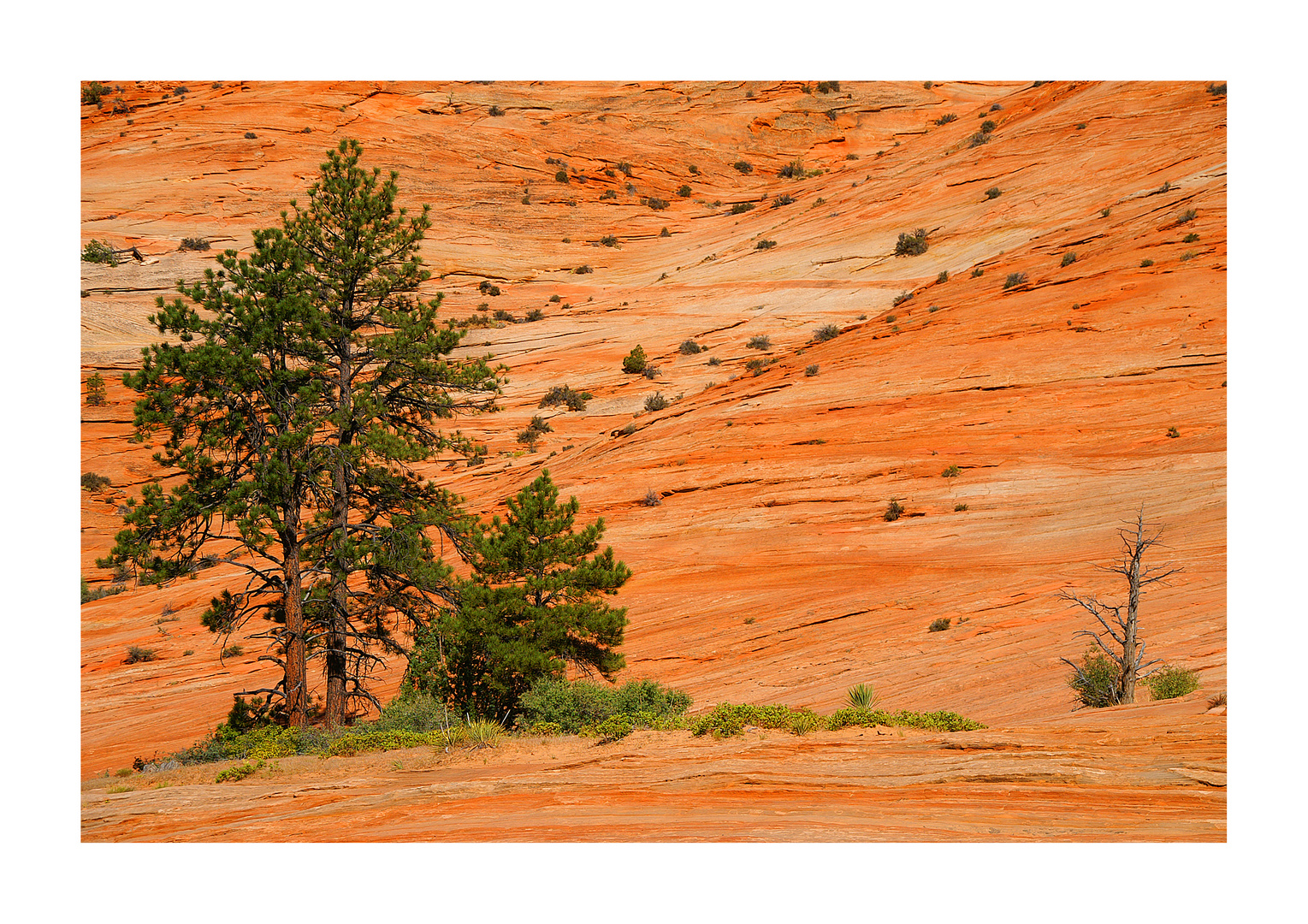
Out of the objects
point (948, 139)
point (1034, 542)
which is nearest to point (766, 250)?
point (948, 139)

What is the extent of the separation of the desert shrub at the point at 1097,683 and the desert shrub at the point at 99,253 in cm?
3323

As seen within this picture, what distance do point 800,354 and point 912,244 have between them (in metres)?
7.05

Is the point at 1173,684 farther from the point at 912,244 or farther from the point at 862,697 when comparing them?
the point at 912,244

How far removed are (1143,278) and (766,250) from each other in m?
15.2

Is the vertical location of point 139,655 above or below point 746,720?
below

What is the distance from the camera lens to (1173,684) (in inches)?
472

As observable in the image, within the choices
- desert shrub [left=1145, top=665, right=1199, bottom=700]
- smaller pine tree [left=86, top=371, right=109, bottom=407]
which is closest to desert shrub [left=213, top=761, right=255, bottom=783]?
desert shrub [left=1145, top=665, right=1199, bottom=700]

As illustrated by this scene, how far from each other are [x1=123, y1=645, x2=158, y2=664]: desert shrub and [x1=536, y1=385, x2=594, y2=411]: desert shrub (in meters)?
13.8

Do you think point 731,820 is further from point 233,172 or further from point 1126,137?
point 233,172

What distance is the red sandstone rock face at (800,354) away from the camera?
1567cm

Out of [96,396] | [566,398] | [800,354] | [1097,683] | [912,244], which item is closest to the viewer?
[1097,683]

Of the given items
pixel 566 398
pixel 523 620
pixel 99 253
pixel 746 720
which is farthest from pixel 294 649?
pixel 99 253

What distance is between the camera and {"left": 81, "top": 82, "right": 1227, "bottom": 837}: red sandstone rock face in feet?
51.4

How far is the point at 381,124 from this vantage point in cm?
3772
